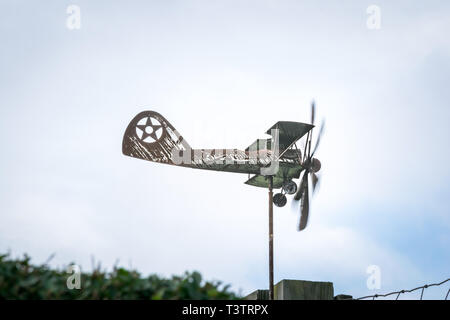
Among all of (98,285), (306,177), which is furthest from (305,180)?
(98,285)

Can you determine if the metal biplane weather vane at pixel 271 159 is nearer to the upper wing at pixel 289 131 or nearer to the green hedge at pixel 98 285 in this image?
the upper wing at pixel 289 131

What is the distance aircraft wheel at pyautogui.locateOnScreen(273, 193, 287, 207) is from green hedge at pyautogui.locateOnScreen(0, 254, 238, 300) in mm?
12580

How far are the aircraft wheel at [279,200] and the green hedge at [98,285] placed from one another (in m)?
12.6

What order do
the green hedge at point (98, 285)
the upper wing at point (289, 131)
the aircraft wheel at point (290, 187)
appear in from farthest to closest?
the aircraft wheel at point (290, 187) → the upper wing at point (289, 131) → the green hedge at point (98, 285)

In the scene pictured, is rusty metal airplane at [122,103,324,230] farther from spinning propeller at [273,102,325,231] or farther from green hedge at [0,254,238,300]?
green hedge at [0,254,238,300]

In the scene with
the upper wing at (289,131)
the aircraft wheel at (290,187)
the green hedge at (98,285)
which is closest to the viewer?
the green hedge at (98,285)

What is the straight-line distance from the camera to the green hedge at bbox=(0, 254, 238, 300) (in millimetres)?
3797

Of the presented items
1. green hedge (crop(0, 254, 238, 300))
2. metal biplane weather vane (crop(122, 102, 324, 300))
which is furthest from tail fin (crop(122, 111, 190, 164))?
green hedge (crop(0, 254, 238, 300))

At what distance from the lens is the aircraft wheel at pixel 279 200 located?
1712 cm

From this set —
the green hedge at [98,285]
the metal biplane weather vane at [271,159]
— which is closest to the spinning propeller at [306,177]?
the metal biplane weather vane at [271,159]

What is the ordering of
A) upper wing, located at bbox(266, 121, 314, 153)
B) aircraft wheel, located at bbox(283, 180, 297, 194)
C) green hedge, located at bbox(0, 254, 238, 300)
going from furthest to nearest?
aircraft wheel, located at bbox(283, 180, 297, 194)
upper wing, located at bbox(266, 121, 314, 153)
green hedge, located at bbox(0, 254, 238, 300)

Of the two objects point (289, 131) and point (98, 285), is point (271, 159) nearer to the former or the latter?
point (289, 131)

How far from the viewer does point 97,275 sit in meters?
4.14
